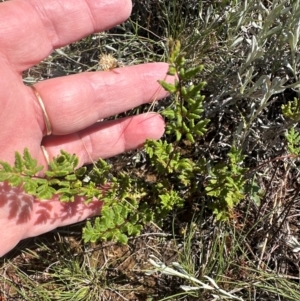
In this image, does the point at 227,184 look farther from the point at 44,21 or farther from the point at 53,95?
the point at 44,21

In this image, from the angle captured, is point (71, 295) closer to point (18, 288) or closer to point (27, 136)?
point (18, 288)

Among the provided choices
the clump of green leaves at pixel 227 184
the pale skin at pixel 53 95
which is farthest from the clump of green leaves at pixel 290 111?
the pale skin at pixel 53 95

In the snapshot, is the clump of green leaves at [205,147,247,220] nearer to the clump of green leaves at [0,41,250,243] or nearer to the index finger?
the clump of green leaves at [0,41,250,243]

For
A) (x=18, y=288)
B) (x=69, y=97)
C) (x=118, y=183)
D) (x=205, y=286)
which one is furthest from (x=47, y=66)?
(x=205, y=286)

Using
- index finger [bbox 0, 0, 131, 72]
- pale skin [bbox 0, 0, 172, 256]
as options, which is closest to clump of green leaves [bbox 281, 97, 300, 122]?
pale skin [bbox 0, 0, 172, 256]

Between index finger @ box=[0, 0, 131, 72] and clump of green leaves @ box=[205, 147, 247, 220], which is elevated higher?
index finger @ box=[0, 0, 131, 72]

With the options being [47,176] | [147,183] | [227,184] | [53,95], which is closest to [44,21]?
[53,95]

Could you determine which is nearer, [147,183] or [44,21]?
[44,21]
